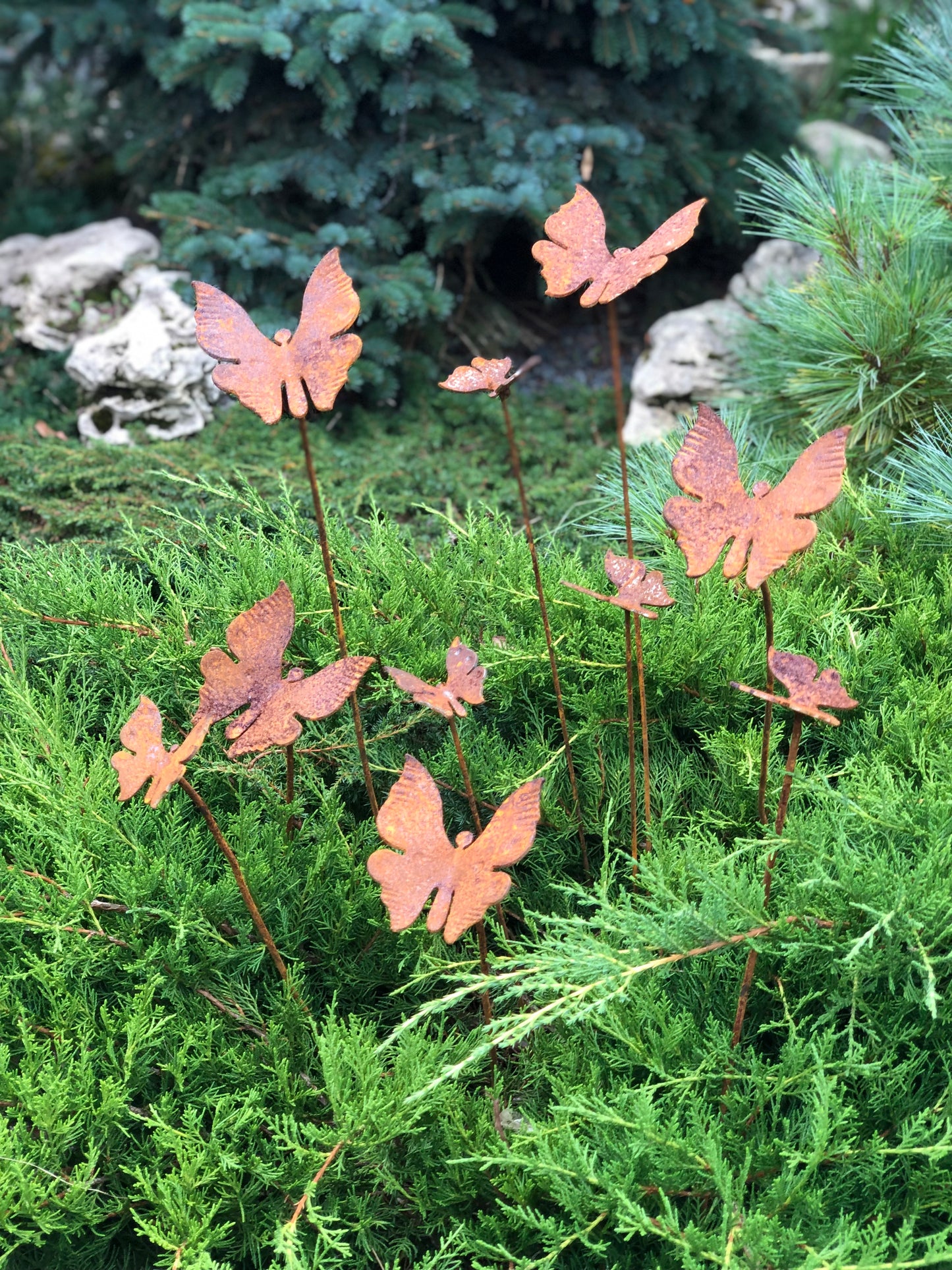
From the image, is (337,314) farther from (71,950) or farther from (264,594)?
(71,950)

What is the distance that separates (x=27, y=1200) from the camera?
3.56 feet

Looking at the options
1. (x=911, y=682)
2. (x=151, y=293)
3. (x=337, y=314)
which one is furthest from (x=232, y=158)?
(x=911, y=682)

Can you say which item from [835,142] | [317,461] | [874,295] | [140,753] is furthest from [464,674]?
[835,142]

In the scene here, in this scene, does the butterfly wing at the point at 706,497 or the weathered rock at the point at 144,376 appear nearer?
the butterfly wing at the point at 706,497

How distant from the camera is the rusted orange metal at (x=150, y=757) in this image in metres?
1.05

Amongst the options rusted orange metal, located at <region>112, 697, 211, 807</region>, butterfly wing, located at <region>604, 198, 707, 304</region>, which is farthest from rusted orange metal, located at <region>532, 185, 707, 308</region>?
rusted orange metal, located at <region>112, 697, 211, 807</region>

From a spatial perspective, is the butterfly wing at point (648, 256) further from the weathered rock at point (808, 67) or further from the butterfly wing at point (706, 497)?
the weathered rock at point (808, 67)

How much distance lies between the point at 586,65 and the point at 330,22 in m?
0.93

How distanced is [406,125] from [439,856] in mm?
2561

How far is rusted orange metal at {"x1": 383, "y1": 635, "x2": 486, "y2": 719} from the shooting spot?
107cm

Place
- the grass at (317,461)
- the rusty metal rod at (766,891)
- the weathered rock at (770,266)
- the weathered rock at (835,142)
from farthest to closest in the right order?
the weathered rock at (835,142) → the weathered rock at (770,266) → the grass at (317,461) → the rusty metal rod at (766,891)

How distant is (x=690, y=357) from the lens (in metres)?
2.92

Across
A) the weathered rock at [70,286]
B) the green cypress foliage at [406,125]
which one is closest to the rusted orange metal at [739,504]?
the green cypress foliage at [406,125]

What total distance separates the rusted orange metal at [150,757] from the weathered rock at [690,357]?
6.36 ft
